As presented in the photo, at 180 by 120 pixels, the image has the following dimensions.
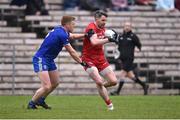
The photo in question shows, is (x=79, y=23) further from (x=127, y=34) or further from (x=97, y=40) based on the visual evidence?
(x=97, y=40)

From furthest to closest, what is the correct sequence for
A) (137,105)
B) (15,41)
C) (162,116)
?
1. (15,41)
2. (137,105)
3. (162,116)

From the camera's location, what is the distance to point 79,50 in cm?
2820

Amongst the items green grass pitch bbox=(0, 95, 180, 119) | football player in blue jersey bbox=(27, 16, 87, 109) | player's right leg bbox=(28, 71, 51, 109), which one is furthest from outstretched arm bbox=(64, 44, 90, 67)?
green grass pitch bbox=(0, 95, 180, 119)

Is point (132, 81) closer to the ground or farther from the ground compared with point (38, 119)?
closer to the ground

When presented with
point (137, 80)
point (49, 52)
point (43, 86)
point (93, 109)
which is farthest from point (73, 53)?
point (137, 80)

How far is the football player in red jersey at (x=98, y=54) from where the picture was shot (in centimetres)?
1802

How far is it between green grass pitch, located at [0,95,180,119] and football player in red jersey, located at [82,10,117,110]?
543 millimetres

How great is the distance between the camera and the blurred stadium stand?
1032 inches

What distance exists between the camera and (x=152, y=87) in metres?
27.0

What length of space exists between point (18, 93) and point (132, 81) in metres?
3.83

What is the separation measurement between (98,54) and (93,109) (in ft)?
4.17

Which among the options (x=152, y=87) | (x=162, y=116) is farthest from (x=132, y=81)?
(x=162, y=116)

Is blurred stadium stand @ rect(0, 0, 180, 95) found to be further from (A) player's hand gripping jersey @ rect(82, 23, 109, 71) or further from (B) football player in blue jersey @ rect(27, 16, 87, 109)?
(B) football player in blue jersey @ rect(27, 16, 87, 109)

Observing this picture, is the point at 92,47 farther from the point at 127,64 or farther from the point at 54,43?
the point at 127,64
